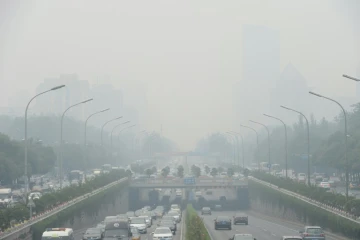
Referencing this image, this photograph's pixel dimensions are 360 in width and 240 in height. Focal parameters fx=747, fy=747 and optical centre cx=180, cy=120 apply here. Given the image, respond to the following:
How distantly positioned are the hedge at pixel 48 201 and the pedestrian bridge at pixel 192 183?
13231 millimetres

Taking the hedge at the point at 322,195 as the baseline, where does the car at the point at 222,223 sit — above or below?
below

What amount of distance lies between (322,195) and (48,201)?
19.3 m

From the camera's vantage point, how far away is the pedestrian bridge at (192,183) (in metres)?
95.6

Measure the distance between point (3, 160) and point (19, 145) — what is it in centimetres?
990

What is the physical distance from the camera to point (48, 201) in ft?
161

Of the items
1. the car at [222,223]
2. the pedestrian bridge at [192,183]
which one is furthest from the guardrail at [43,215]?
the pedestrian bridge at [192,183]

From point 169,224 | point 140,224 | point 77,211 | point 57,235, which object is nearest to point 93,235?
point 57,235

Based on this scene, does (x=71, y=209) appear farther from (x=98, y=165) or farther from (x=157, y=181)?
(x=98, y=165)

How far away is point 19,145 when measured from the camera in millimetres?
89062

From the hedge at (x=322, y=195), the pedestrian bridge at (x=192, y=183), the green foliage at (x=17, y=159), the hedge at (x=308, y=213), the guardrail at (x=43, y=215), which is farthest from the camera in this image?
the pedestrian bridge at (x=192, y=183)

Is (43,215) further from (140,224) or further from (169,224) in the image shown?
(169,224)

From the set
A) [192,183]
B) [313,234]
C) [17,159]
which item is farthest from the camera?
[192,183]

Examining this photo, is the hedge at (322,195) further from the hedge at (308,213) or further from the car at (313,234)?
the car at (313,234)

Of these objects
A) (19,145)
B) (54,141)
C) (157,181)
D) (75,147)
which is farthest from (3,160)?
(54,141)
